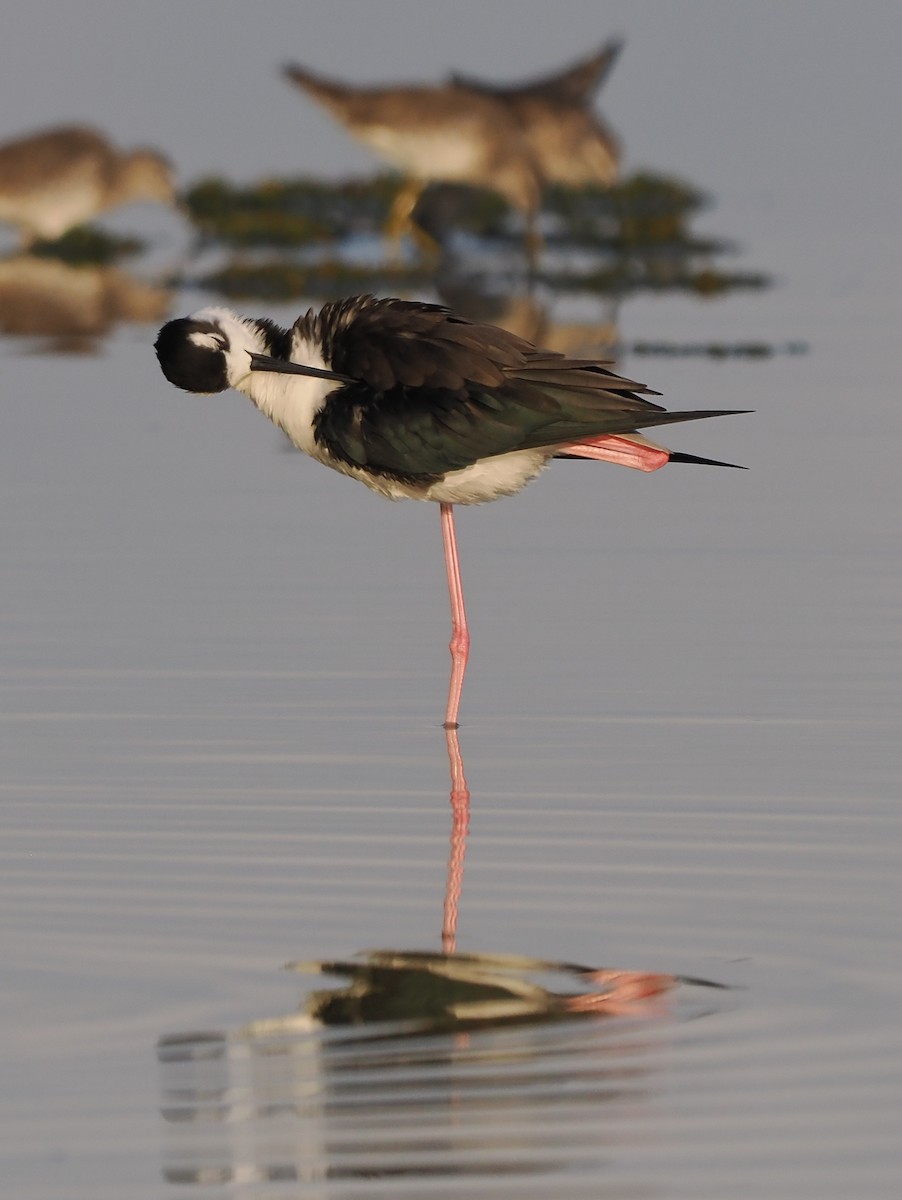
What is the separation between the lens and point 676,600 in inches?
403

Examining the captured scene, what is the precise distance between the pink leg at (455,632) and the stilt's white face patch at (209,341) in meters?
0.91

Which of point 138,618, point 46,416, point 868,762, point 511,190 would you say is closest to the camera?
point 868,762

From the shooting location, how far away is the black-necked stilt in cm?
898

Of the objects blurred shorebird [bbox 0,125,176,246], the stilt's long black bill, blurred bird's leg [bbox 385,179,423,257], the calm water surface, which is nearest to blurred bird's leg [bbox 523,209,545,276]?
blurred bird's leg [bbox 385,179,423,257]

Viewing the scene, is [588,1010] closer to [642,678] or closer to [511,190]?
[642,678]

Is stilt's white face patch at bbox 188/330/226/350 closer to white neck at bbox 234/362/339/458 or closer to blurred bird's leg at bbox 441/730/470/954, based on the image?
white neck at bbox 234/362/339/458

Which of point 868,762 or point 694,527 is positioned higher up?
point 694,527

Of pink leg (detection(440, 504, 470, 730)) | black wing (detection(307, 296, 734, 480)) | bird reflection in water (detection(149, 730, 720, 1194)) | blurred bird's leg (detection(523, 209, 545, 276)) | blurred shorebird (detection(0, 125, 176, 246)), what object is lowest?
bird reflection in water (detection(149, 730, 720, 1194))

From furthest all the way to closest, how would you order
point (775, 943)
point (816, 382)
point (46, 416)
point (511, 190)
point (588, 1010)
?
1. point (511, 190)
2. point (816, 382)
3. point (46, 416)
4. point (775, 943)
5. point (588, 1010)

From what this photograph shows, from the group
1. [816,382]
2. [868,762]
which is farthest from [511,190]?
[868,762]

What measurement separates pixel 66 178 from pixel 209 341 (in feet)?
61.0

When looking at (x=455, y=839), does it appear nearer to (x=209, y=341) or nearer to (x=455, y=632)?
(x=455, y=632)

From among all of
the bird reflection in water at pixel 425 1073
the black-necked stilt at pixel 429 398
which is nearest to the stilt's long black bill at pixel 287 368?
the black-necked stilt at pixel 429 398

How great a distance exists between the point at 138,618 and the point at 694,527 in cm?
293
